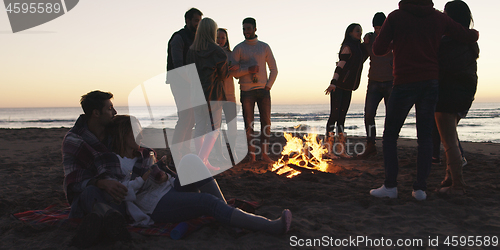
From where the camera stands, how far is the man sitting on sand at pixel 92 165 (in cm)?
233

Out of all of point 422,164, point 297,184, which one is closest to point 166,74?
point 297,184

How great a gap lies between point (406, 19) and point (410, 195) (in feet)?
6.18

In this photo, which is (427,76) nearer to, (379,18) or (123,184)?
(379,18)

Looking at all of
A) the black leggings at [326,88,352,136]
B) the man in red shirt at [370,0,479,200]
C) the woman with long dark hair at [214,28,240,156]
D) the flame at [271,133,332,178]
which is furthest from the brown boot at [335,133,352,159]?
the man in red shirt at [370,0,479,200]

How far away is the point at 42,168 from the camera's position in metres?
5.38

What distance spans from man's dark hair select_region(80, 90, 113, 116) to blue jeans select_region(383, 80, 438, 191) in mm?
2749

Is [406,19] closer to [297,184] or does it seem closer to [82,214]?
[297,184]

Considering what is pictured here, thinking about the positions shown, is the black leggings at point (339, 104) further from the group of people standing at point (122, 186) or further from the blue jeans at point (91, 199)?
the blue jeans at point (91, 199)

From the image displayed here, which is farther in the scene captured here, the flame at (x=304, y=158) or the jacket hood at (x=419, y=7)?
the flame at (x=304, y=158)

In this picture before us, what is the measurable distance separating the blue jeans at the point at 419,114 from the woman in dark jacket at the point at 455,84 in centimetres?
31

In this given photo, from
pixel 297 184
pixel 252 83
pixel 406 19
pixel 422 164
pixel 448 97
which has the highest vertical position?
pixel 406 19

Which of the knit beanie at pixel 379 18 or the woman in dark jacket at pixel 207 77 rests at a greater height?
the knit beanie at pixel 379 18

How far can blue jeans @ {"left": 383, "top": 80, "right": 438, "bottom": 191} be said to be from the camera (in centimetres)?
319

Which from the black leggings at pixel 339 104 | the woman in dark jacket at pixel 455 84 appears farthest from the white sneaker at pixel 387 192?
the black leggings at pixel 339 104
